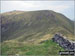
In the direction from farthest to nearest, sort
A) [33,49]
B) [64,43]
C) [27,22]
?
[27,22] → [64,43] → [33,49]

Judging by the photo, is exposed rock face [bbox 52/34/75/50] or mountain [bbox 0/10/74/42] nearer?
exposed rock face [bbox 52/34/75/50]

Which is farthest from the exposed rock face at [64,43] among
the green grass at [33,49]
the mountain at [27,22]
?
the mountain at [27,22]

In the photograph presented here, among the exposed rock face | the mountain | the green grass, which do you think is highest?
the mountain

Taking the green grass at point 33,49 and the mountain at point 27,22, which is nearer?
the green grass at point 33,49

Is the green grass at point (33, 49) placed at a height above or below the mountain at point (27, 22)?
below

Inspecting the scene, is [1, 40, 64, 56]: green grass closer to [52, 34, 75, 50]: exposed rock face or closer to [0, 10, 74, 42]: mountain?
[52, 34, 75, 50]: exposed rock face

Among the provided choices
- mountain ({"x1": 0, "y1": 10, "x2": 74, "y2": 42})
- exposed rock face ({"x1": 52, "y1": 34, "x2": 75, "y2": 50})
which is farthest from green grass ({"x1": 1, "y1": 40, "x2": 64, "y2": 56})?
mountain ({"x1": 0, "y1": 10, "x2": 74, "y2": 42})

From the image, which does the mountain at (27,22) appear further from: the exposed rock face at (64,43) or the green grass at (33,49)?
the green grass at (33,49)

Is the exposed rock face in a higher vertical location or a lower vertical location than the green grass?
higher

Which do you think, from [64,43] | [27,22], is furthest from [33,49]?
[27,22]

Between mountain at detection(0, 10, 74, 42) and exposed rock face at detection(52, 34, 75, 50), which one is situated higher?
mountain at detection(0, 10, 74, 42)

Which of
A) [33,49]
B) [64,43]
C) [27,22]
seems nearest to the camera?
[33,49]

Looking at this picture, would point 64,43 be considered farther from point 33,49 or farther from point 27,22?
point 27,22

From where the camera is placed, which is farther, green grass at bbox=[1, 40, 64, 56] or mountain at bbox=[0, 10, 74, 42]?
mountain at bbox=[0, 10, 74, 42]
